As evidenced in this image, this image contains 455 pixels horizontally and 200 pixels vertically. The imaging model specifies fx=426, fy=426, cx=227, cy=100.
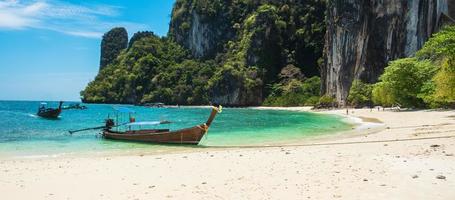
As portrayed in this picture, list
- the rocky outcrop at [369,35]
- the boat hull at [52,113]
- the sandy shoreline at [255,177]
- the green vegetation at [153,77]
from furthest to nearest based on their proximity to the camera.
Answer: the green vegetation at [153,77] < the rocky outcrop at [369,35] < the boat hull at [52,113] < the sandy shoreline at [255,177]

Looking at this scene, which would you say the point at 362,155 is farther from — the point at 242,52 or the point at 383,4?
the point at 242,52

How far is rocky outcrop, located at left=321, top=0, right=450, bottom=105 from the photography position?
2395 inches

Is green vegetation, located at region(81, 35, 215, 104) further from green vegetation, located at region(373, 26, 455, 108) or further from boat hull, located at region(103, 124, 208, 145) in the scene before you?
boat hull, located at region(103, 124, 208, 145)

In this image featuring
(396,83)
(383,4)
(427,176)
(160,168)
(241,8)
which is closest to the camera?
(427,176)

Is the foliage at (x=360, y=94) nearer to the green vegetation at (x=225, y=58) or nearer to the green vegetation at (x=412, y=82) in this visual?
the green vegetation at (x=412, y=82)

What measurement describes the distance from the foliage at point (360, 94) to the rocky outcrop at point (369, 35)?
3491 millimetres

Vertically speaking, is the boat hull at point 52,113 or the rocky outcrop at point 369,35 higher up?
the rocky outcrop at point 369,35

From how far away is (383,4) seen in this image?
71812 millimetres

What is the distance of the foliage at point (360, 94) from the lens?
70006 millimetres

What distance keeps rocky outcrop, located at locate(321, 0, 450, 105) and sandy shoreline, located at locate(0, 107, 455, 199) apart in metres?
47.6

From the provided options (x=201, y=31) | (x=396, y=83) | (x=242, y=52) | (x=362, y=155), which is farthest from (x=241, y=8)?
(x=362, y=155)

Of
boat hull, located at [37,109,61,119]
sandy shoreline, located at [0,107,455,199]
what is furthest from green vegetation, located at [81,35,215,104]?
sandy shoreline, located at [0,107,455,199]

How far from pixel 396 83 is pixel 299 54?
69253 mm

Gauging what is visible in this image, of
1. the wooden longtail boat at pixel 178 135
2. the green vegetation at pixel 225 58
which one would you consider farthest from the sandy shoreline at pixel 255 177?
the green vegetation at pixel 225 58
